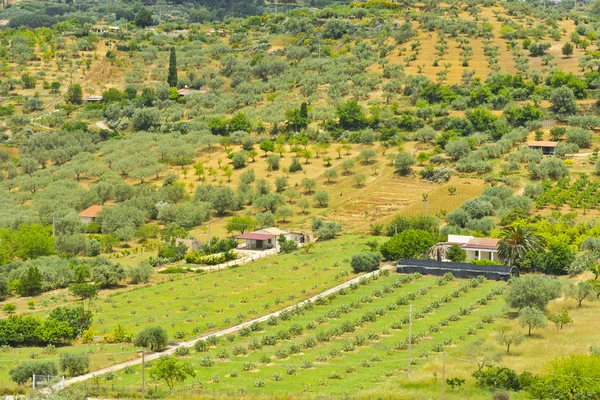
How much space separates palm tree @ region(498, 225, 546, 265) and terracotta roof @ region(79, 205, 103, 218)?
117 ft

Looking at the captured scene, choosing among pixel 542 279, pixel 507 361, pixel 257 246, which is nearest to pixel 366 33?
pixel 257 246

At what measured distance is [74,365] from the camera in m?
43.1

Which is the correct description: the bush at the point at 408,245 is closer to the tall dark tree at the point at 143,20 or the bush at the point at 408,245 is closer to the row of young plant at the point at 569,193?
the row of young plant at the point at 569,193

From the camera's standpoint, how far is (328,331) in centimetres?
5041

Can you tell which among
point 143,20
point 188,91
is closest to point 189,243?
point 188,91

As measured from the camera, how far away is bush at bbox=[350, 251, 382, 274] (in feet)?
211

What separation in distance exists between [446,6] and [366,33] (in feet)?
43.2

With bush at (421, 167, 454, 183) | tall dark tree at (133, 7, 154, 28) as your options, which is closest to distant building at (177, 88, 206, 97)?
tall dark tree at (133, 7, 154, 28)

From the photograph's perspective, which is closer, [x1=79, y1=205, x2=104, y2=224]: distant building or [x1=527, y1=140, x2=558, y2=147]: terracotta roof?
[x1=79, y1=205, x2=104, y2=224]: distant building

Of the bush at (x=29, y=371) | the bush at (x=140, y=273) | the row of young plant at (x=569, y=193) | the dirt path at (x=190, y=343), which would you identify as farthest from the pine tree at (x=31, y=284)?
the row of young plant at (x=569, y=193)

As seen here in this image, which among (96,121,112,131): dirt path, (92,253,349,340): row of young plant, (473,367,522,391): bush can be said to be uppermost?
(473,367,522,391): bush

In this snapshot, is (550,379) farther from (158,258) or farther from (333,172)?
(333,172)

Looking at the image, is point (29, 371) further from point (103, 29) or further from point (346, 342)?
point (103, 29)

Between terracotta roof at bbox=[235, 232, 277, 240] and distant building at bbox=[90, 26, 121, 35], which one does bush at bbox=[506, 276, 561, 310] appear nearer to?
terracotta roof at bbox=[235, 232, 277, 240]
